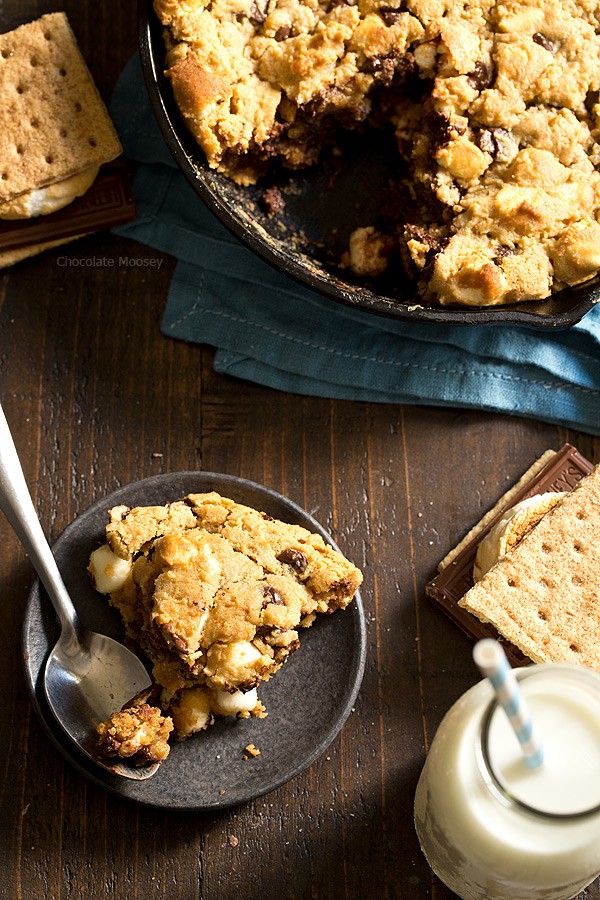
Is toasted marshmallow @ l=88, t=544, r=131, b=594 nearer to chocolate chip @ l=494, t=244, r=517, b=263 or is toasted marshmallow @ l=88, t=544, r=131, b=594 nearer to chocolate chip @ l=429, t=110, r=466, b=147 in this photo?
chocolate chip @ l=494, t=244, r=517, b=263

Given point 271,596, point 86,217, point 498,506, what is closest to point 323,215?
point 86,217

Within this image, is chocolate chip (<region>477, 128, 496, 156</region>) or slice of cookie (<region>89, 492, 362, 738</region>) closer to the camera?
slice of cookie (<region>89, 492, 362, 738</region>)

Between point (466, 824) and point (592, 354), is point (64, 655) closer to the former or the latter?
point (466, 824)

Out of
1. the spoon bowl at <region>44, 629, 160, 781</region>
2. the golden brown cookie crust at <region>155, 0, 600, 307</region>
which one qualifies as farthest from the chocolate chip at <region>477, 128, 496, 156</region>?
the spoon bowl at <region>44, 629, 160, 781</region>

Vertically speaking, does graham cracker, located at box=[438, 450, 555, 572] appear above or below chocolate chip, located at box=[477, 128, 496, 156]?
below

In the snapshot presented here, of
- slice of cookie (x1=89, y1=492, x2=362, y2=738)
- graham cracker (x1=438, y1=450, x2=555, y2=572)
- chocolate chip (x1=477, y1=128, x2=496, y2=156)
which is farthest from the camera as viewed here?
graham cracker (x1=438, y1=450, x2=555, y2=572)

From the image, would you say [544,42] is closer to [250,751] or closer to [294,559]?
[294,559]

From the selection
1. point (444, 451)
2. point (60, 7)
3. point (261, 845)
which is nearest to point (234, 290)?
point (444, 451)

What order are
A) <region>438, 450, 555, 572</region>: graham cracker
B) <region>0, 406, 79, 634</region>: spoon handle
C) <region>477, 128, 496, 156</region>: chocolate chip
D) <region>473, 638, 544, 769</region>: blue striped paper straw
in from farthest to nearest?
<region>438, 450, 555, 572</region>: graham cracker
<region>477, 128, 496, 156</region>: chocolate chip
<region>0, 406, 79, 634</region>: spoon handle
<region>473, 638, 544, 769</region>: blue striped paper straw
